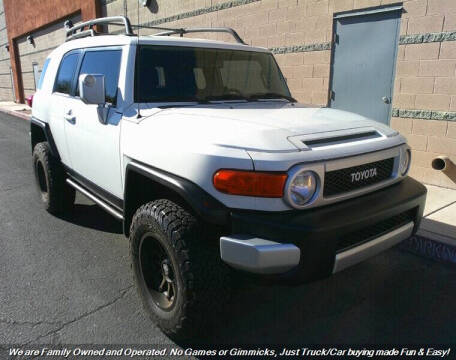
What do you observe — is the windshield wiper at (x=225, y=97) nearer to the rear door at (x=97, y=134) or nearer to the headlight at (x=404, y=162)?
the rear door at (x=97, y=134)

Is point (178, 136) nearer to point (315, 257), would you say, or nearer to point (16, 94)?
point (315, 257)


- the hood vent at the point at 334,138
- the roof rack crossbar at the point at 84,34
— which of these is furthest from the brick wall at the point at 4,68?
the hood vent at the point at 334,138

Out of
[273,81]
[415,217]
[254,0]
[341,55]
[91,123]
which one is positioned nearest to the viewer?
[415,217]

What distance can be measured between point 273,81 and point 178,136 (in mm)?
1815

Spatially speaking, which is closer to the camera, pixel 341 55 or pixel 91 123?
pixel 91 123

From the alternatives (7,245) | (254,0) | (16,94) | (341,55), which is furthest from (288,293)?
(16,94)

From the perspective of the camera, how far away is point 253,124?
248 cm

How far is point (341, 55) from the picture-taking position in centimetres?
656

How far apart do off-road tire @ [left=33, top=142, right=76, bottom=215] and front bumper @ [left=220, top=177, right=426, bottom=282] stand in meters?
2.96

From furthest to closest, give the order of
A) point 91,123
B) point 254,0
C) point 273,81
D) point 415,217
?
1. point 254,0
2. point 273,81
3. point 91,123
4. point 415,217

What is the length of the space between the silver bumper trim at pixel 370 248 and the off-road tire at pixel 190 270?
2.14ft

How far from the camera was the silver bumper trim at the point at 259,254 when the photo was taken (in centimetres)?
202

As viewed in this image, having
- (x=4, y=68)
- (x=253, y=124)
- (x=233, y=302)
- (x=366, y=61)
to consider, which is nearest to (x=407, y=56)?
(x=366, y=61)

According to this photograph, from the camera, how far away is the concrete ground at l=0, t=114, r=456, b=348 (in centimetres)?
260
